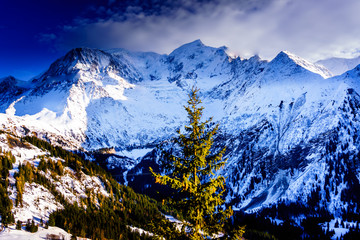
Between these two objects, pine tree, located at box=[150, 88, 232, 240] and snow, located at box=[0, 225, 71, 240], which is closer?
pine tree, located at box=[150, 88, 232, 240]

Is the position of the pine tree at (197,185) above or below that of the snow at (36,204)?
above

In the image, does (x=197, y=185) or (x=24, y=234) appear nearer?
(x=197, y=185)

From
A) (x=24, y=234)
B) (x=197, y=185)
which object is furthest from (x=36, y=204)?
(x=197, y=185)

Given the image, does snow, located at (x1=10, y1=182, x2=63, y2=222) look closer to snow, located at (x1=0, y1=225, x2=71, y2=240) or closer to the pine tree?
snow, located at (x1=0, y1=225, x2=71, y2=240)

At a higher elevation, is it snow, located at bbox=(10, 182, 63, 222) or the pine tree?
the pine tree

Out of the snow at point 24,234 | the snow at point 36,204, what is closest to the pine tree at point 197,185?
the snow at point 24,234

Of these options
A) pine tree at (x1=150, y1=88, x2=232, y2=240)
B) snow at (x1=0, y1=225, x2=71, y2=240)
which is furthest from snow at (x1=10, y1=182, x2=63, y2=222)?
pine tree at (x1=150, y1=88, x2=232, y2=240)

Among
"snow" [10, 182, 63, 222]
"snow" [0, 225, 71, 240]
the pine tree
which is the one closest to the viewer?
the pine tree

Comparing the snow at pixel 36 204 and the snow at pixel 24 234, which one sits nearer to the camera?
the snow at pixel 24 234

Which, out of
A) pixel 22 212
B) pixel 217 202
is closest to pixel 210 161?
pixel 217 202

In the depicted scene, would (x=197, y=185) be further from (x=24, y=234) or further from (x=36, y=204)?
(x=36, y=204)

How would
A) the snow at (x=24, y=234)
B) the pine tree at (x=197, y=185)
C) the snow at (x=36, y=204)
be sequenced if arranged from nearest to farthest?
1. the pine tree at (x=197, y=185)
2. the snow at (x=24, y=234)
3. the snow at (x=36, y=204)

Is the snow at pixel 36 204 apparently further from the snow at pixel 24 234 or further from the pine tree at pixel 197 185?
the pine tree at pixel 197 185

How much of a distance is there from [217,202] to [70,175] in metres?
116
